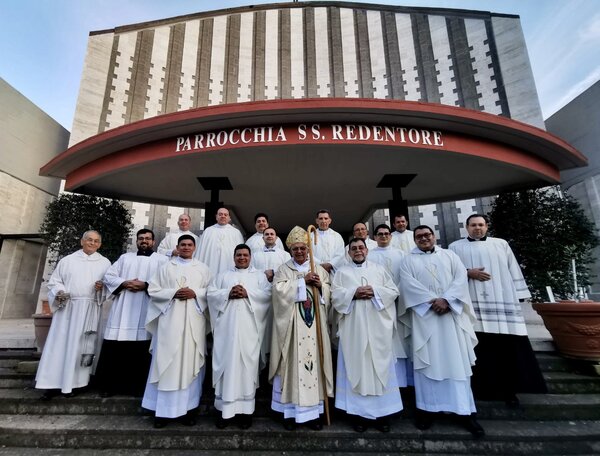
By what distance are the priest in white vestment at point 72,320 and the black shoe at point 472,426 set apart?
14.2 feet

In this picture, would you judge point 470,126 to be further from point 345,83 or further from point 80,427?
point 345,83

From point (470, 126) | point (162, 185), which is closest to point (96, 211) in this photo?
point (162, 185)

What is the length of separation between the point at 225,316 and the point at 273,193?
181 inches

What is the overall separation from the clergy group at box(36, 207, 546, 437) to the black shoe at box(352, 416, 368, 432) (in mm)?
11

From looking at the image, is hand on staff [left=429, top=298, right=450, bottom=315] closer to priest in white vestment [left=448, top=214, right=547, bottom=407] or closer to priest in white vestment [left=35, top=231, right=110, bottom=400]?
priest in white vestment [left=448, top=214, right=547, bottom=407]

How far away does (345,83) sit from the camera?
1169 centimetres

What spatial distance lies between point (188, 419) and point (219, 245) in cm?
257

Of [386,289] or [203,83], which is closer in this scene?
[386,289]

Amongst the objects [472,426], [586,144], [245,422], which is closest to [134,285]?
[245,422]

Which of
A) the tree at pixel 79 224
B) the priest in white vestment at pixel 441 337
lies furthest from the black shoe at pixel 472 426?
the tree at pixel 79 224

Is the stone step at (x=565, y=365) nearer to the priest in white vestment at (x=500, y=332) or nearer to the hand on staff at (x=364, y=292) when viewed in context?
the priest in white vestment at (x=500, y=332)

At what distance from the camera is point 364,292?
122 inches

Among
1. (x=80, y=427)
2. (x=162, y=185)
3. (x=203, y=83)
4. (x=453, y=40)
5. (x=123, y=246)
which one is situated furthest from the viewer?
(x=203, y=83)

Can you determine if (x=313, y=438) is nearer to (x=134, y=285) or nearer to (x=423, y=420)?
(x=423, y=420)
